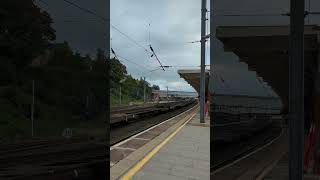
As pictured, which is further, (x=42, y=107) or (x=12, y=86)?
(x=42, y=107)

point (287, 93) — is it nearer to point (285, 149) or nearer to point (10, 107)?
point (285, 149)

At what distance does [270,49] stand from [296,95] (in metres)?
0.33

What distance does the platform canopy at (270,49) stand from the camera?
2506mm

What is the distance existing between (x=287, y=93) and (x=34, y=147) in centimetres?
123

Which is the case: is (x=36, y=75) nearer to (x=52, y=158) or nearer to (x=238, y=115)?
(x=52, y=158)

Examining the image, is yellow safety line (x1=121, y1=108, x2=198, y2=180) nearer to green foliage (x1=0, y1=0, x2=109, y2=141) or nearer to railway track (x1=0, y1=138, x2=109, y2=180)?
railway track (x1=0, y1=138, x2=109, y2=180)

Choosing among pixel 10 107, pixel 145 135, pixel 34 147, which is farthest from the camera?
pixel 145 135

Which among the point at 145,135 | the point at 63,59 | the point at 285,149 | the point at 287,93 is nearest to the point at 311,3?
the point at 287,93

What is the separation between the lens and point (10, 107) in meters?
2.32

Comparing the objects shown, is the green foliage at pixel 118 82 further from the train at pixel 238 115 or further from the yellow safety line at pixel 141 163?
the train at pixel 238 115

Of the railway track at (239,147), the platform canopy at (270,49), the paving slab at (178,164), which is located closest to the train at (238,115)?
the railway track at (239,147)

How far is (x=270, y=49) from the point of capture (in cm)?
257

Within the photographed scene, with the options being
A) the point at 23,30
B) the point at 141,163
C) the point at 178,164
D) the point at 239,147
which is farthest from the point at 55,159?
the point at 141,163

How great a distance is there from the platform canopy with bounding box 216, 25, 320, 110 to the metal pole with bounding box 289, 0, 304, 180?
12 centimetres
